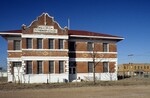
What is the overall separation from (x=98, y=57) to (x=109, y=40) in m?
3.33

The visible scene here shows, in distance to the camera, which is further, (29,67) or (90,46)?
(90,46)

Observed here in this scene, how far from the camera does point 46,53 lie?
34.7 m

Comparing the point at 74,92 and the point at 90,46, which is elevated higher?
the point at 90,46

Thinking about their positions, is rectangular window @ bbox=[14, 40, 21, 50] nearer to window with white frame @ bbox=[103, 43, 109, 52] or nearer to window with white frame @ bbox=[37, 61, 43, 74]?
window with white frame @ bbox=[37, 61, 43, 74]

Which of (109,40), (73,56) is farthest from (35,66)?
(109,40)

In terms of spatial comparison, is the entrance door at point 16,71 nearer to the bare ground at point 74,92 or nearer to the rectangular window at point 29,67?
the rectangular window at point 29,67

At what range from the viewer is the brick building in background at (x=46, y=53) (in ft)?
111

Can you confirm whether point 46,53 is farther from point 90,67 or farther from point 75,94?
point 75,94

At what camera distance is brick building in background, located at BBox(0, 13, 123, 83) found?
34.0m

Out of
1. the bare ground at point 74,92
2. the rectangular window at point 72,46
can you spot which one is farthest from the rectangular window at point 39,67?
the bare ground at point 74,92

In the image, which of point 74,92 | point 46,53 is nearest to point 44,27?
point 46,53

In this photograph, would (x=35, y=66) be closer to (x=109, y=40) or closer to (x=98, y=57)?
(x=98, y=57)

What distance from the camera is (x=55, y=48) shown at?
116 feet

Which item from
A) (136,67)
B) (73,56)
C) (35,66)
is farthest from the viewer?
(136,67)
